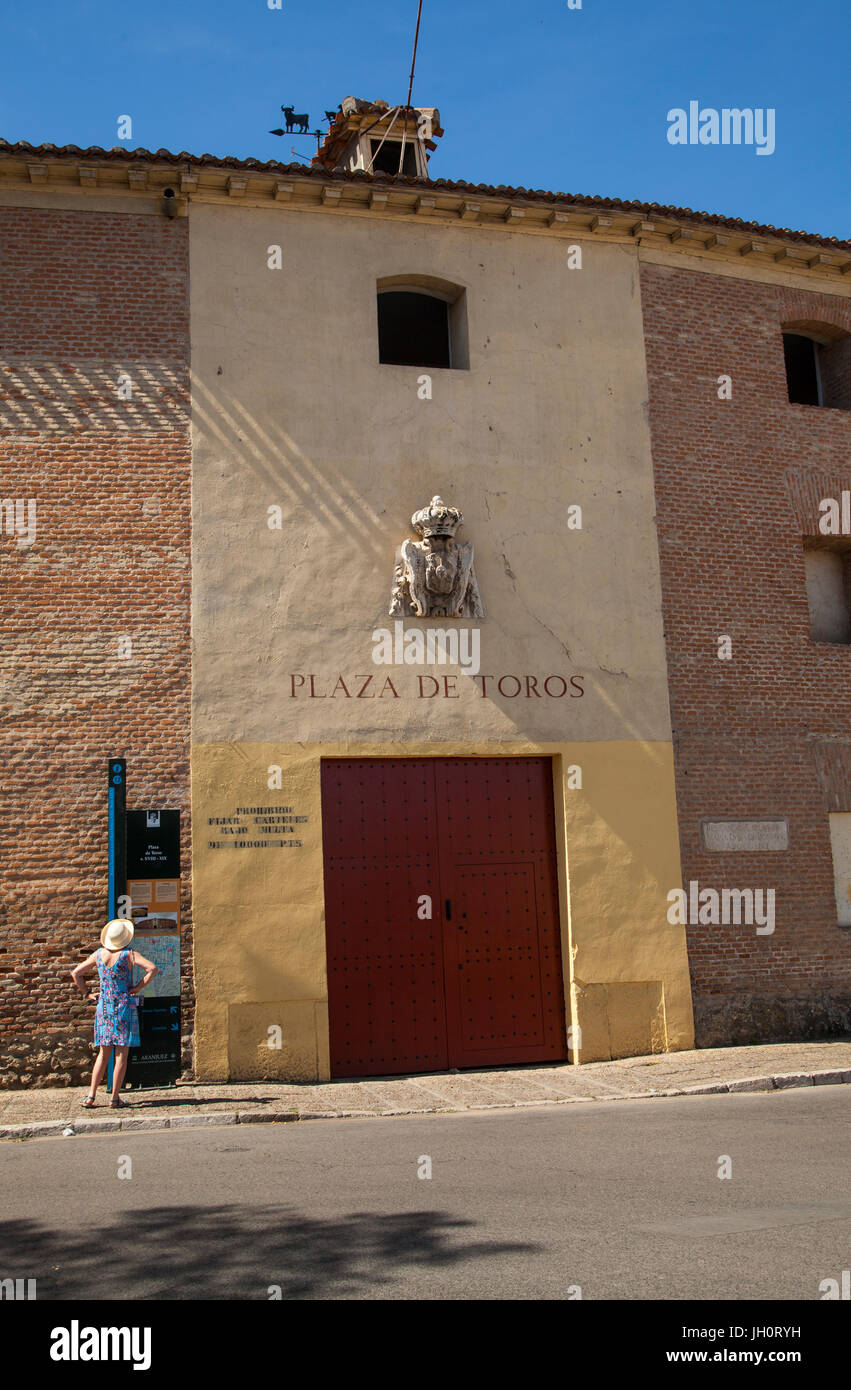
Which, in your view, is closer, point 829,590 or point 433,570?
point 433,570

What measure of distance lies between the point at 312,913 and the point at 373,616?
3.28 m

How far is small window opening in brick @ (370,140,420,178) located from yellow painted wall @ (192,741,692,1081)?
1002cm

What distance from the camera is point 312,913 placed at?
12836 mm

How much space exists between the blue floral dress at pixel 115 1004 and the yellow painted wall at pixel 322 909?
1209 mm

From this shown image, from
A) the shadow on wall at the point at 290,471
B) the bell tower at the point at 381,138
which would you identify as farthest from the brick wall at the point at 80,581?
the bell tower at the point at 381,138

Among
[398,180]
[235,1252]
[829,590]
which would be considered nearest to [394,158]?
[398,180]

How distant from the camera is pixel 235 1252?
5668 millimetres

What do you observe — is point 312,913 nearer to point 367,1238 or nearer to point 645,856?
point 645,856

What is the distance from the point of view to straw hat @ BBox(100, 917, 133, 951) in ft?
37.3

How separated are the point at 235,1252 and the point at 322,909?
23.7ft

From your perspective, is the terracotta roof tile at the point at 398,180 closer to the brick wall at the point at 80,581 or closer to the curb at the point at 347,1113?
the brick wall at the point at 80,581
